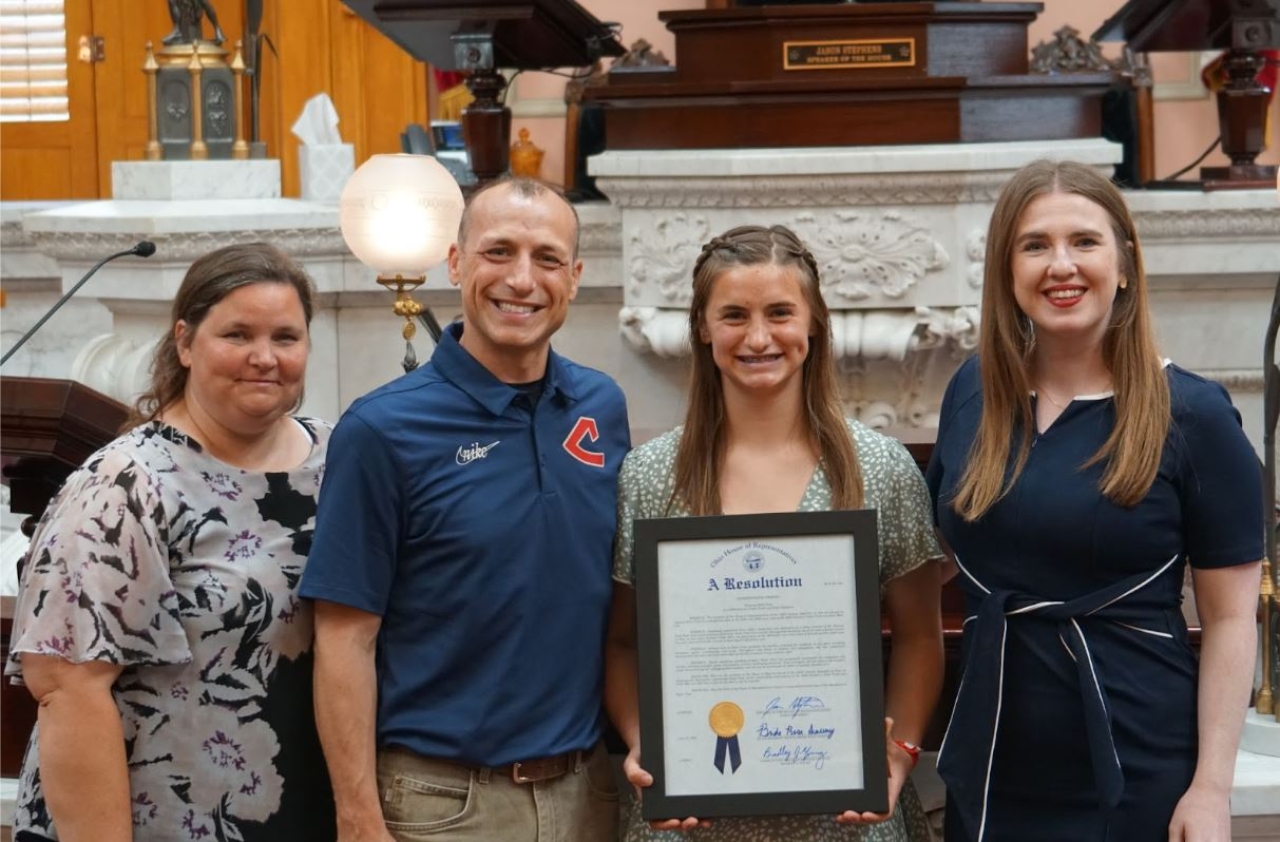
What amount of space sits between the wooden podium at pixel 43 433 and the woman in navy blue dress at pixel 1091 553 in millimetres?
1323

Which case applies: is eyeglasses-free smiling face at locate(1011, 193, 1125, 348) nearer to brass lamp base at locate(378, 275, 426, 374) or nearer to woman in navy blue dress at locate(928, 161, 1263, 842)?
woman in navy blue dress at locate(928, 161, 1263, 842)

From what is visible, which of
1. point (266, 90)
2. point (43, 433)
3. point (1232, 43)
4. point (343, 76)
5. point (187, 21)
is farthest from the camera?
point (266, 90)

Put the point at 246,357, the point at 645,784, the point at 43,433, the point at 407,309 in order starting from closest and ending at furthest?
the point at 645,784 → the point at 246,357 → the point at 43,433 → the point at 407,309

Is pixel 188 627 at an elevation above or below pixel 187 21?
below

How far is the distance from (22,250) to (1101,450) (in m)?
5.11

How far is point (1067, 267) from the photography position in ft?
7.18

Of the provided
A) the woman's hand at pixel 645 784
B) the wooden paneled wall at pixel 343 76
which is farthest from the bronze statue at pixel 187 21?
the woman's hand at pixel 645 784

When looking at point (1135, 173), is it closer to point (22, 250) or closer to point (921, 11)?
point (921, 11)

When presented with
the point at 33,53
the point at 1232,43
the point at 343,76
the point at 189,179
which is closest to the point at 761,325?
the point at 1232,43

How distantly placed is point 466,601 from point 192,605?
0.33 meters

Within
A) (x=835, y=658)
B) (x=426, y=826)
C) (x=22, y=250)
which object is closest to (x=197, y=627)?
(x=426, y=826)

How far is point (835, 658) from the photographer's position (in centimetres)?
216

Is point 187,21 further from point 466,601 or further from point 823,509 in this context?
point 823,509
